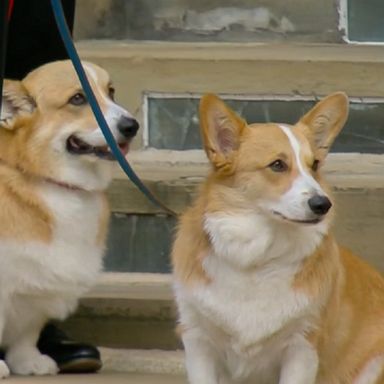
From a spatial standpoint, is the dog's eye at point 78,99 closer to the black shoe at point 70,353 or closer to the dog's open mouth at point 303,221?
the black shoe at point 70,353

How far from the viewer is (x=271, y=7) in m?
5.79

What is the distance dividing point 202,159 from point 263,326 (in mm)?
1719

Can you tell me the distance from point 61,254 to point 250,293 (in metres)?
0.78

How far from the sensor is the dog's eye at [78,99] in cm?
438

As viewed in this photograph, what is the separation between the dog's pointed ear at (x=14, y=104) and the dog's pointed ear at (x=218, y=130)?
30.0 inches

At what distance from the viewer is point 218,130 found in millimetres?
3855

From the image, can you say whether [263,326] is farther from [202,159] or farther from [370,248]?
[202,159]

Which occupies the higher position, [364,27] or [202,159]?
[364,27]

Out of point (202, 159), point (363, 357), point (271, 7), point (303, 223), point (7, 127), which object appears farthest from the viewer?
point (271, 7)

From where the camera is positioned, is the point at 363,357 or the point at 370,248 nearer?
the point at 363,357

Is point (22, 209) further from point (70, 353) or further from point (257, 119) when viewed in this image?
point (257, 119)

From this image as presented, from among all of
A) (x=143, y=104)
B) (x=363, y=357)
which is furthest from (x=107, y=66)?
(x=363, y=357)

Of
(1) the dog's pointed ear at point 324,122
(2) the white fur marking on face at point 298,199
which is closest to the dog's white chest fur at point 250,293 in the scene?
(2) the white fur marking on face at point 298,199

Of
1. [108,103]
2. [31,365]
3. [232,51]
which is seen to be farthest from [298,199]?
[232,51]
